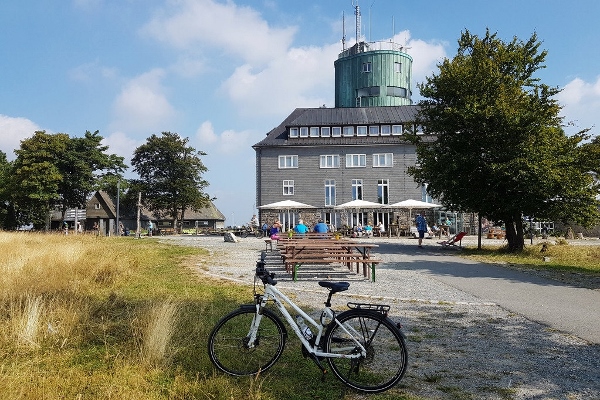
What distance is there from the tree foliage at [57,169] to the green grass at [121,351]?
158ft

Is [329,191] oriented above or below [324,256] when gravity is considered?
above

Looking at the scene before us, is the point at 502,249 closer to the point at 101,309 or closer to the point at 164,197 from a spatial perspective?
the point at 101,309

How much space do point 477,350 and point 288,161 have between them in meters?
44.0

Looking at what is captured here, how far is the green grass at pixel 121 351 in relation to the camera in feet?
14.4

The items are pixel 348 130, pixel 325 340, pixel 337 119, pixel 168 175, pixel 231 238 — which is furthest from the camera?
pixel 168 175

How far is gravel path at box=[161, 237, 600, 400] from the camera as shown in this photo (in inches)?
183

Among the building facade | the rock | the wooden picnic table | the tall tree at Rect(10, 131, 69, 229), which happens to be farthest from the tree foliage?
the wooden picnic table

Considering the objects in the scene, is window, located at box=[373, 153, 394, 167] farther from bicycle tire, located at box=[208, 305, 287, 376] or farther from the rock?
bicycle tire, located at box=[208, 305, 287, 376]

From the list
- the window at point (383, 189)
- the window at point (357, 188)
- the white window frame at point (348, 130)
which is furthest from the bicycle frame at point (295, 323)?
the white window frame at point (348, 130)

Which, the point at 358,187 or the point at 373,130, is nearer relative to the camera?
the point at 358,187

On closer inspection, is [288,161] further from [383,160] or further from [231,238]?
[231,238]

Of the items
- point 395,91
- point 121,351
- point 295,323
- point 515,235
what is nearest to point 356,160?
point 395,91

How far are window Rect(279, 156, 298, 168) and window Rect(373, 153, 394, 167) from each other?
7.83 meters

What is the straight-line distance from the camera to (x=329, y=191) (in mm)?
49062
